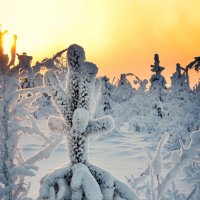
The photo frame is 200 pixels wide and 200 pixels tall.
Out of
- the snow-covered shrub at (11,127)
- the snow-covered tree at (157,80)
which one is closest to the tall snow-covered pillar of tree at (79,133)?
the snow-covered shrub at (11,127)

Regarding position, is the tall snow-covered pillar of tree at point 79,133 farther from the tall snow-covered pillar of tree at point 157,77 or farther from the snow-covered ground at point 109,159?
the tall snow-covered pillar of tree at point 157,77

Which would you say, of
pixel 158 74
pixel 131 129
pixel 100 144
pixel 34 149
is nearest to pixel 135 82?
pixel 158 74

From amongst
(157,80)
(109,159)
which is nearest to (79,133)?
(109,159)

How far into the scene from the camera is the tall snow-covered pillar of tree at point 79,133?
162 centimetres

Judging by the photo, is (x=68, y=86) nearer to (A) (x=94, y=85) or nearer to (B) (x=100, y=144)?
(A) (x=94, y=85)

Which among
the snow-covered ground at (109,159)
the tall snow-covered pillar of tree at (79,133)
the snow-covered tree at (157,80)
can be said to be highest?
the snow-covered tree at (157,80)

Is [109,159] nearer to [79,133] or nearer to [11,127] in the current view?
[11,127]

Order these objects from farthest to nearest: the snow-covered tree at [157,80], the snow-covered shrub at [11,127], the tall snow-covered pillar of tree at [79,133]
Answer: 1. the snow-covered tree at [157,80]
2. the snow-covered shrub at [11,127]
3. the tall snow-covered pillar of tree at [79,133]

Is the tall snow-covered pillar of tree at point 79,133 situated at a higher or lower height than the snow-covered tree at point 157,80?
lower

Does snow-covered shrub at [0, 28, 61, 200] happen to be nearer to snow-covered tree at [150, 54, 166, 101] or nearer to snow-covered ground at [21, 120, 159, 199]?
snow-covered ground at [21, 120, 159, 199]

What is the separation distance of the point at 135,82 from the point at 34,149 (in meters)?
22.4

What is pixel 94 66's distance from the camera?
158 cm

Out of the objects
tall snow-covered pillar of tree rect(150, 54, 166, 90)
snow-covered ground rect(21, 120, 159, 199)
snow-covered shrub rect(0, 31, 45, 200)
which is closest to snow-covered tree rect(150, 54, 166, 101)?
tall snow-covered pillar of tree rect(150, 54, 166, 90)

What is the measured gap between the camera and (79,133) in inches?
66.9
